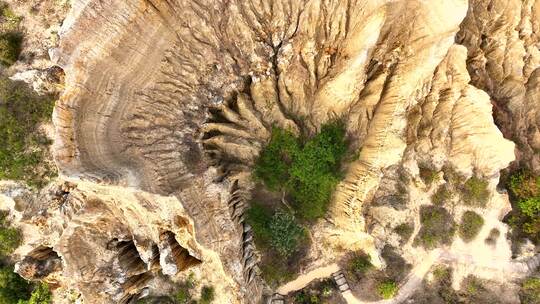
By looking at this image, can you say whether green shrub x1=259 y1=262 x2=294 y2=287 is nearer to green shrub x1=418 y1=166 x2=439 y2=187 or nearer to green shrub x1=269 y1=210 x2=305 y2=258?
green shrub x1=269 y1=210 x2=305 y2=258

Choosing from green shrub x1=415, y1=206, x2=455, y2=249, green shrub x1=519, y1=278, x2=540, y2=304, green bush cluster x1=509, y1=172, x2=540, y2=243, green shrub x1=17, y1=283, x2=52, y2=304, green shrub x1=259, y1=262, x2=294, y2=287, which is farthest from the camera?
green bush cluster x1=509, y1=172, x2=540, y2=243

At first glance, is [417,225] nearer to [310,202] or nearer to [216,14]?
[310,202]

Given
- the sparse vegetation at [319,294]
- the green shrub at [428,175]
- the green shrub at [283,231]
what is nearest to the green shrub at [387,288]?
the sparse vegetation at [319,294]

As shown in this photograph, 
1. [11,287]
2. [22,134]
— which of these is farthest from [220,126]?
[11,287]

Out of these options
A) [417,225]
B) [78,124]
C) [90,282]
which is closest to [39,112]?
[78,124]

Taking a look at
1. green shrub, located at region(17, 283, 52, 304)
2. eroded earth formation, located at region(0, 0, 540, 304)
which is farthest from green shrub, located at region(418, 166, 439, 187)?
green shrub, located at region(17, 283, 52, 304)

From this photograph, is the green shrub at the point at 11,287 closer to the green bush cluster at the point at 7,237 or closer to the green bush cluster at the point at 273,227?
the green bush cluster at the point at 7,237

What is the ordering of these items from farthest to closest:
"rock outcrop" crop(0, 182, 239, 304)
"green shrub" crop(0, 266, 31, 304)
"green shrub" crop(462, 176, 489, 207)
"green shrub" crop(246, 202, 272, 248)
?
1. "green shrub" crop(462, 176, 489, 207)
2. "green shrub" crop(246, 202, 272, 248)
3. "green shrub" crop(0, 266, 31, 304)
4. "rock outcrop" crop(0, 182, 239, 304)
